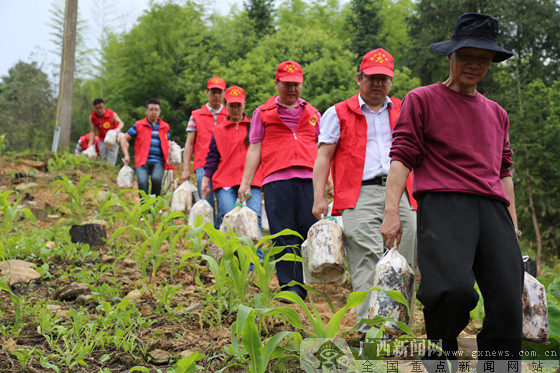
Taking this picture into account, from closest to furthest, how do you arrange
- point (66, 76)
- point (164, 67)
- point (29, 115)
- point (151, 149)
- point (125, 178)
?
point (151, 149) → point (125, 178) → point (66, 76) → point (164, 67) → point (29, 115)

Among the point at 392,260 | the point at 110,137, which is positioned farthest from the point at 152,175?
the point at 392,260

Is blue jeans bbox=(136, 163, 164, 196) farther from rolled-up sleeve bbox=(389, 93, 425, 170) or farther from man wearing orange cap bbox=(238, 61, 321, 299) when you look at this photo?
rolled-up sleeve bbox=(389, 93, 425, 170)

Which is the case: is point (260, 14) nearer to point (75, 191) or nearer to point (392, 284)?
point (75, 191)

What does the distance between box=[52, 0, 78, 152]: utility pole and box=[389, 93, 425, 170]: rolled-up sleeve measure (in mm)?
11363

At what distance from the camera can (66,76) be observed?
13.3 meters

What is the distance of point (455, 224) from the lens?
267cm

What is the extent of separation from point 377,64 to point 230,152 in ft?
8.09

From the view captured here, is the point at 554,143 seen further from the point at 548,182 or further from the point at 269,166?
the point at 269,166

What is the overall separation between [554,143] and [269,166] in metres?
13.9

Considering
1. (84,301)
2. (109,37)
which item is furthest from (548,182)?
(109,37)

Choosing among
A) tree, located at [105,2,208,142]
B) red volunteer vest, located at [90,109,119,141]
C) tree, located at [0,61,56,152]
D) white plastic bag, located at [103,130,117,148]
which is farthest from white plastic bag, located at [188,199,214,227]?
tree, located at [105,2,208,142]

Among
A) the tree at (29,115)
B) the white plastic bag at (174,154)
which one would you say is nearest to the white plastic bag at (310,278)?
the white plastic bag at (174,154)

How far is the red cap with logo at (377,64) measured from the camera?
387 centimetres

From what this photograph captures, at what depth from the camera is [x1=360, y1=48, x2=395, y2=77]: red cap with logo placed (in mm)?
3869
